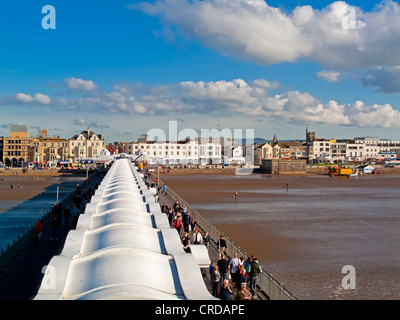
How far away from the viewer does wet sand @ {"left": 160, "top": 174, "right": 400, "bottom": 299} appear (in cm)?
1577

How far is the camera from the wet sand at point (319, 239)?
1577 cm

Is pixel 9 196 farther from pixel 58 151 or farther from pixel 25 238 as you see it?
pixel 58 151

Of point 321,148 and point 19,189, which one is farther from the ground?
point 321,148

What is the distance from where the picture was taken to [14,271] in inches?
488

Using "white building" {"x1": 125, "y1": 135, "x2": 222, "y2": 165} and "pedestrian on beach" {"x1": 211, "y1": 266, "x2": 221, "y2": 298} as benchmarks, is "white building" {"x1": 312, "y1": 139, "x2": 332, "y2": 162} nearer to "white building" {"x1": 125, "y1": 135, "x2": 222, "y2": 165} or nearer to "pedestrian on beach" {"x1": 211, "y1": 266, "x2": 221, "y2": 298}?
"white building" {"x1": 125, "y1": 135, "x2": 222, "y2": 165}

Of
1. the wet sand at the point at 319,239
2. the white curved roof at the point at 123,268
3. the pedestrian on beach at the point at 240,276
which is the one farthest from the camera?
the wet sand at the point at 319,239

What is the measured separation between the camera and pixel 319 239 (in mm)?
23844

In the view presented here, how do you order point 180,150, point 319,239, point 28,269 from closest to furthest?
point 28,269 < point 319,239 < point 180,150

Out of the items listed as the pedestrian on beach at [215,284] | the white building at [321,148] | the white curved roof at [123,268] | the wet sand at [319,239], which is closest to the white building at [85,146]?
the wet sand at [319,239]

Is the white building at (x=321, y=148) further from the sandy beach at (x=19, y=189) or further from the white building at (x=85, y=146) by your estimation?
the sandy beach at (x=19, y=189)

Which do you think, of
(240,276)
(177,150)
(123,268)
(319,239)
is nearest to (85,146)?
(177,150)

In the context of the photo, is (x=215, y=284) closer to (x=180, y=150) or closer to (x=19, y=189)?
(x=19, y=189)
